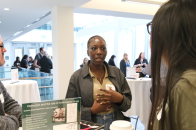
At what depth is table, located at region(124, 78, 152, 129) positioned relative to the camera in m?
3.86

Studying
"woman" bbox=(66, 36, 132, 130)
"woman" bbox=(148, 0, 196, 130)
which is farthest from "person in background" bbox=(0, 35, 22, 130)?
"woman" bbox=(148, 0, 196, 130)

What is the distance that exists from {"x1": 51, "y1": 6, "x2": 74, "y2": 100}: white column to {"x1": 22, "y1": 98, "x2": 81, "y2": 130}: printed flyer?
12.9 ft

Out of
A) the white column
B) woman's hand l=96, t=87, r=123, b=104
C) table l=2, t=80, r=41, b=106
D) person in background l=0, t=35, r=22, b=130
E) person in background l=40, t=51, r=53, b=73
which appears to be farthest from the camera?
person in background l=40, t=51, r=53, b=73

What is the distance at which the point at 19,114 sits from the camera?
54.7 inches

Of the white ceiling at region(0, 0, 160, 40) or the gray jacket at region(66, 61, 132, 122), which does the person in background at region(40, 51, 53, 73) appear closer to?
the white ceiling at region(0, 0, 160, 40)

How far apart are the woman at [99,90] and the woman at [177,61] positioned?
2.73 ft

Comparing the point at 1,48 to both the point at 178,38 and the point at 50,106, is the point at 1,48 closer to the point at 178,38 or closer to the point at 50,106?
the point at 50,106

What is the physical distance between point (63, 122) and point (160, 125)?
58cm

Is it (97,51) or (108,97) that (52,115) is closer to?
(108,97)

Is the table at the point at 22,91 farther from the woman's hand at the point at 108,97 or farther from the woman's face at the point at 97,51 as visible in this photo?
the woman's hand at the point at 108,97

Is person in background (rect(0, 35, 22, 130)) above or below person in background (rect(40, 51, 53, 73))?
below

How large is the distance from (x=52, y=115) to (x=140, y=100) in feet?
10.5

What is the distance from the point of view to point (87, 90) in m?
1.56

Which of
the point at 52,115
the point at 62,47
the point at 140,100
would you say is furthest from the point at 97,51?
the point at 62,47
